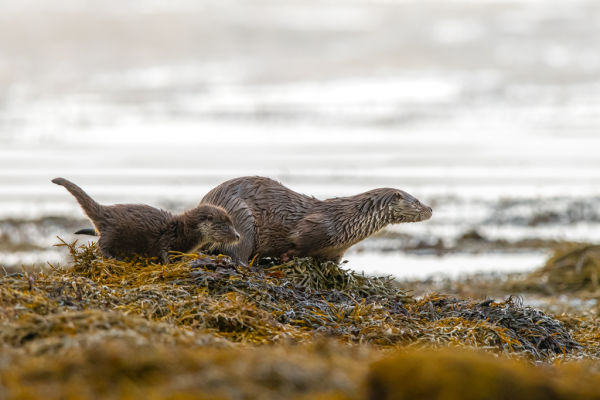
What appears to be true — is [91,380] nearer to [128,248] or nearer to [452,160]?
[128,248]

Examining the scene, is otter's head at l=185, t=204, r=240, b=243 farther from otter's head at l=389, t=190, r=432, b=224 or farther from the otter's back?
otter's head at l=389, t=190, r=432, b=224

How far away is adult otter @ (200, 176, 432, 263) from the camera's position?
695 cm

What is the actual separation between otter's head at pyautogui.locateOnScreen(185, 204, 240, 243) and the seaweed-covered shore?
0.90 ft

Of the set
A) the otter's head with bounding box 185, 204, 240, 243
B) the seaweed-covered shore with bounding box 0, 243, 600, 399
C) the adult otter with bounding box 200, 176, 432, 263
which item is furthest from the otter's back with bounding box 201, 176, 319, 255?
the otter's head with bounding box 185, 204, 240, 243

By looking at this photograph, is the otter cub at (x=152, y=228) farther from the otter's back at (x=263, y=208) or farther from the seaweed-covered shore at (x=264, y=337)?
the otter's back at (x=263, y=208)

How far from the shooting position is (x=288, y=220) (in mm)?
7043

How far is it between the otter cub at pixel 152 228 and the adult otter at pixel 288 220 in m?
0.28

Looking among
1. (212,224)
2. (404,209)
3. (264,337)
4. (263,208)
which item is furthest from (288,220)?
(264,337)

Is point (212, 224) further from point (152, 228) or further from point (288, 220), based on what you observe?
point (288, 220)

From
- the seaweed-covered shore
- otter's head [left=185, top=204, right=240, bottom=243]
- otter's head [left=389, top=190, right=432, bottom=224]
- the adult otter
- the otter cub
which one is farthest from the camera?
otter's head [left=389, top=190, right=432, bottom=224]

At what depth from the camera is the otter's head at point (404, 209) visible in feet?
24.9

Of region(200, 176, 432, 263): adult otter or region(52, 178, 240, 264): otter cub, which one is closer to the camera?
region(52, 178, 240, 264): otter cub

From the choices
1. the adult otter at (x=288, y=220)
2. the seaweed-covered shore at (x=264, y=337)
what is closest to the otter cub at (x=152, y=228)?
the seaweed-covered shore at (x=264, y=337)

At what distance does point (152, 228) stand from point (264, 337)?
203 centimetres
